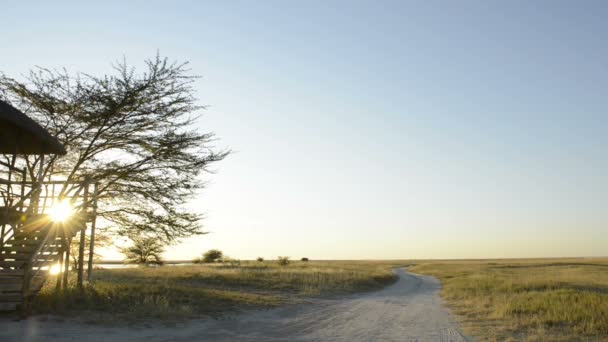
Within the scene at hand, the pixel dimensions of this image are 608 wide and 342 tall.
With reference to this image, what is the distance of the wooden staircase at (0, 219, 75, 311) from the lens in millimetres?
14438

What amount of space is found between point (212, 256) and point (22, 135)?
57.5 meters

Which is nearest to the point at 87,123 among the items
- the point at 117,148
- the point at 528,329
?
the point at 117,148

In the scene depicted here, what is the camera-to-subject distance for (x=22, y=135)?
62.2 ft

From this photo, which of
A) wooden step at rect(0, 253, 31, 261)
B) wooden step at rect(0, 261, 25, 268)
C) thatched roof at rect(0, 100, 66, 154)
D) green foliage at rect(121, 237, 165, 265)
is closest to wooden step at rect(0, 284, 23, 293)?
wooden step at rect(0, 261, 25, 268)

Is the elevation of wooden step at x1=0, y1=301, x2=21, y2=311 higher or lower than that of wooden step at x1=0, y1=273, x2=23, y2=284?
lower

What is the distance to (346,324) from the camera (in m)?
16.2

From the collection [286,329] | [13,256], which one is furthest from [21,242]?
[286,329]

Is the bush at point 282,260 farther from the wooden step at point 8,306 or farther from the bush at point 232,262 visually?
the wooden step at point 8,306

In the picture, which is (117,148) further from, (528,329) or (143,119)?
(528,329)

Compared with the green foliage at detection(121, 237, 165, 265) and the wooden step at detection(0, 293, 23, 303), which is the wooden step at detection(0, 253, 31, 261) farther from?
the green foliage at detection(121, 237, 165, 265)

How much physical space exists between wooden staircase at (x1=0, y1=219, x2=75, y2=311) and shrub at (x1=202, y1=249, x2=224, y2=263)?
57003 mm

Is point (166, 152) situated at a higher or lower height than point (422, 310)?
higher

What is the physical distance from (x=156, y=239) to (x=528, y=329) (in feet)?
50.8

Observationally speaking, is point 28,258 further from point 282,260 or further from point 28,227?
point 282,260
